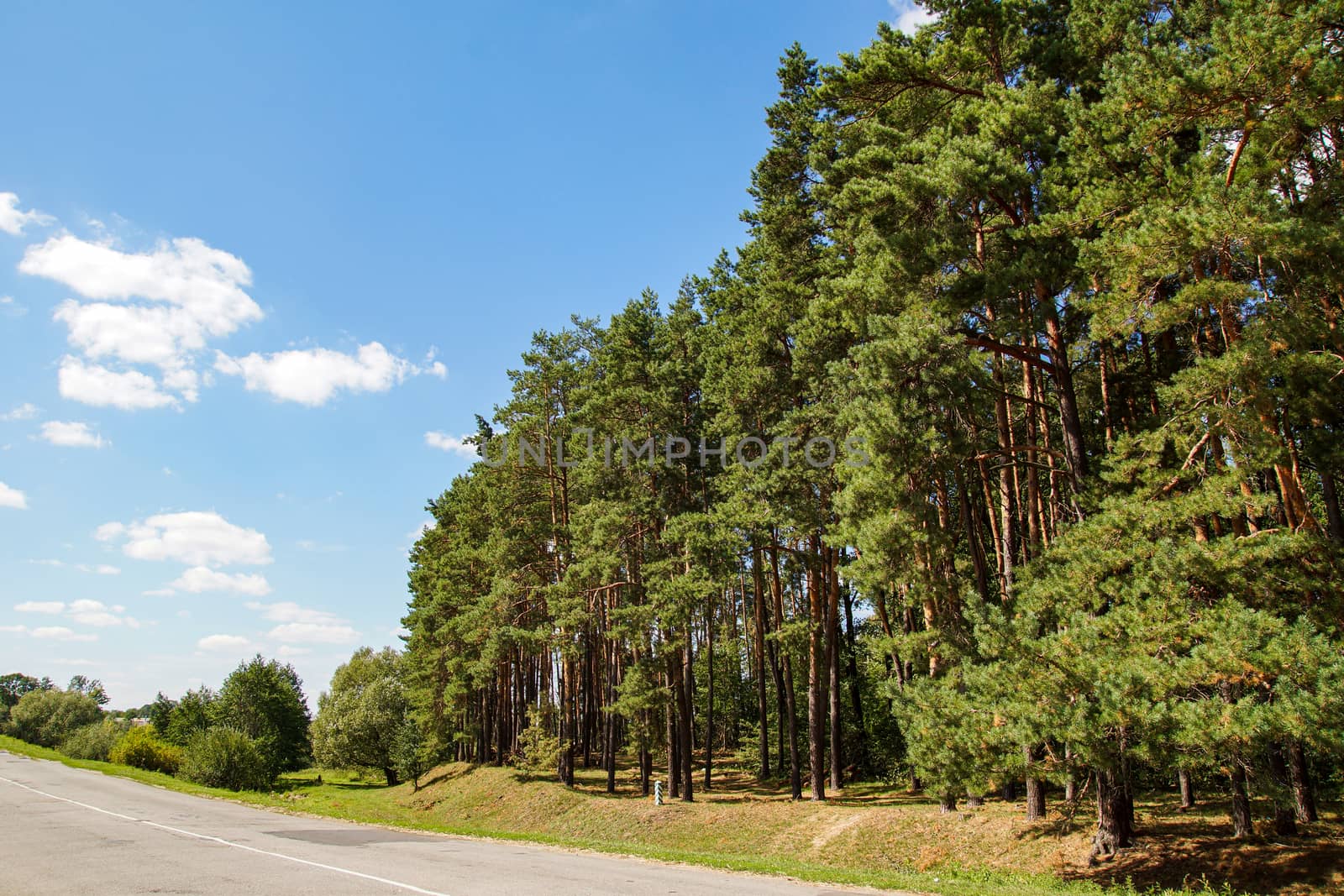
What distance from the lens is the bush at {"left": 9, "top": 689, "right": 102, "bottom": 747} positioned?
77188 millimetres

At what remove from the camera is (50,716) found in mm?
79438

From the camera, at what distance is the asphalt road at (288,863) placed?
892 cm

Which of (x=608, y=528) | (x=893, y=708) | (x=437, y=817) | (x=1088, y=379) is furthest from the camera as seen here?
(x=437, y=817)

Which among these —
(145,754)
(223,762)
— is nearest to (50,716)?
Result: (145,754)

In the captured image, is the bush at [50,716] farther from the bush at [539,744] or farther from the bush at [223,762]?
the bush at [539,744]

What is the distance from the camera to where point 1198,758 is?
8.75m

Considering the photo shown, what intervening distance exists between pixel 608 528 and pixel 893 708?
1297 cm

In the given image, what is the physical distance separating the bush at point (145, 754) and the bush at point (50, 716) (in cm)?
4049

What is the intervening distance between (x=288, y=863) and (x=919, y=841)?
12.1m

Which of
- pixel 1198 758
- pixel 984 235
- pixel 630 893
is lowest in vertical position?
pixel 630 893

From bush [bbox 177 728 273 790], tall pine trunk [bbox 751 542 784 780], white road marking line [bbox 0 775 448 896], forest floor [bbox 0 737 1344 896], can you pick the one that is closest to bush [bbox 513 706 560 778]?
forest floor [bbox 0 737 1344 896]

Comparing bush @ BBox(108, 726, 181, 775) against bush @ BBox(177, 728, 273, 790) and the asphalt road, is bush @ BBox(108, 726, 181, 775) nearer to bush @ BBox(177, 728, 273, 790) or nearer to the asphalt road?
bush @ BBox(177, 728, 273, 790)

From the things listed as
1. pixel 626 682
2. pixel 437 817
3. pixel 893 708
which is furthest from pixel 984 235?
pixel 437 817

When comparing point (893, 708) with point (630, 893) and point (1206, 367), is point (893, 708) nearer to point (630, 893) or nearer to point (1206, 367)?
point (630, 893)
